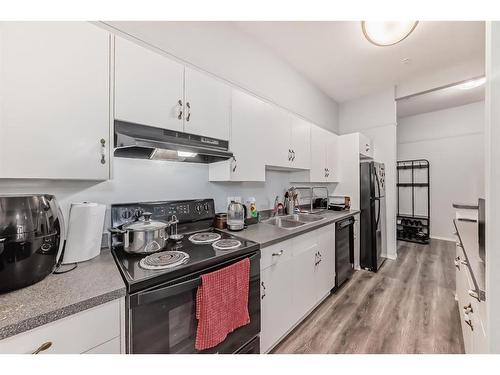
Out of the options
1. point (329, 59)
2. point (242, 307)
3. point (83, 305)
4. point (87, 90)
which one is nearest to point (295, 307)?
point (242, 307)

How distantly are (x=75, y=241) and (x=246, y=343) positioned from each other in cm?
110

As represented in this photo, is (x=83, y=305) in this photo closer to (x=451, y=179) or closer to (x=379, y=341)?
(x=379, y=341)

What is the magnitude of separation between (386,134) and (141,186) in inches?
145

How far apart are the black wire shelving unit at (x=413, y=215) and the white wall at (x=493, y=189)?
15.2ft

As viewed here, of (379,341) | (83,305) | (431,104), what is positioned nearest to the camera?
(83,305)

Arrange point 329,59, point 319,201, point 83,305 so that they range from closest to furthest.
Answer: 1. point 83,305
2. point 329,59
3. point 319,201

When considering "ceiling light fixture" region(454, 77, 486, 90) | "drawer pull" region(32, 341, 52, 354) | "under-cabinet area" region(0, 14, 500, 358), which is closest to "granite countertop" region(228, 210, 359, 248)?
"under-cabinet area" region(0, 14, 500, 358)

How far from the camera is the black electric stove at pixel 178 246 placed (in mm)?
850

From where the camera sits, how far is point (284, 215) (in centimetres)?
250

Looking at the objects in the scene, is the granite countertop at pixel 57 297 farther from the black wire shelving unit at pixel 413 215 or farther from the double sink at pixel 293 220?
the black wire shelving unit at pixel 413 215

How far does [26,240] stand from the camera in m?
0.71

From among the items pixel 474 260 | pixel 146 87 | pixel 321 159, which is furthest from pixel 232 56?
pixel 474 260

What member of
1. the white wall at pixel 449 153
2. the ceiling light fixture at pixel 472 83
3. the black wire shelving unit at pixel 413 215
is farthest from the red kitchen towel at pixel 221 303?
the white wall at pixel 449 153

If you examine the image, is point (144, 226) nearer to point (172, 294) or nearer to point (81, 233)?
point (81, 233)
